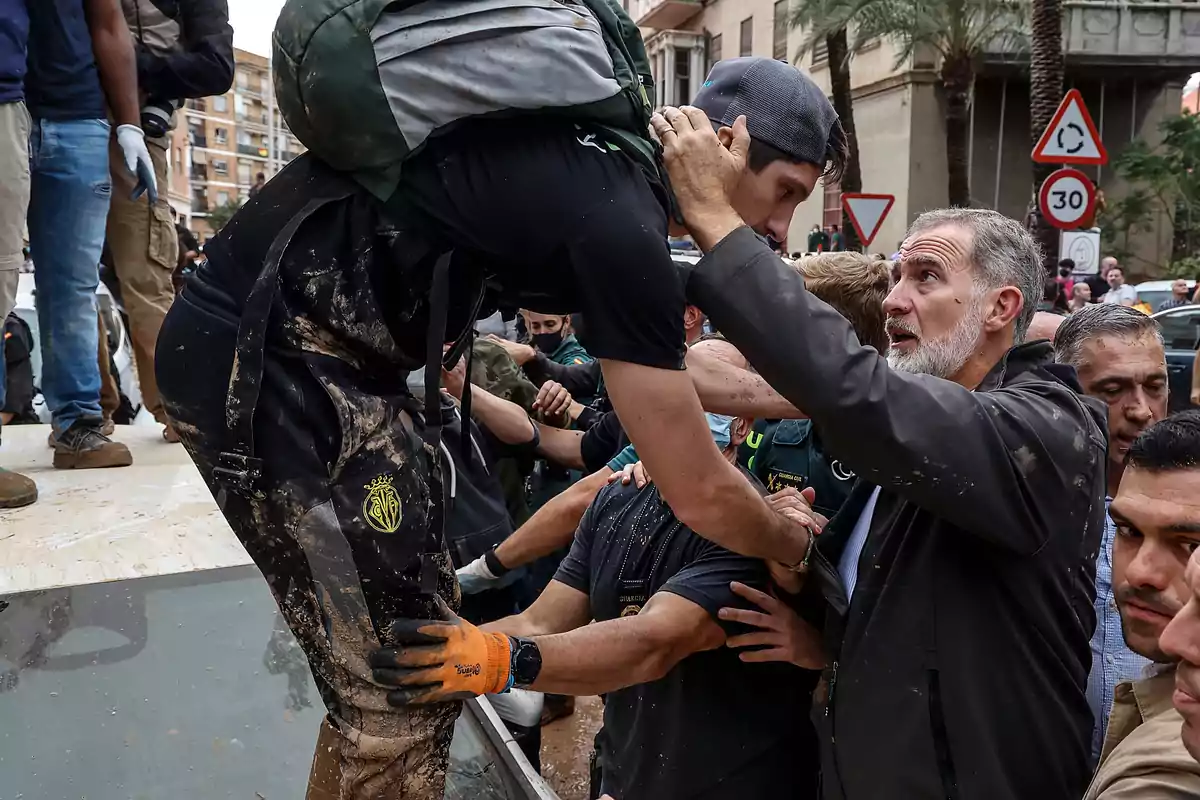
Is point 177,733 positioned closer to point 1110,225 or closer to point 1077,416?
point 1077,416

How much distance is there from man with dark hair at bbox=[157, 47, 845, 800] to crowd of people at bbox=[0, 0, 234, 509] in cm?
149

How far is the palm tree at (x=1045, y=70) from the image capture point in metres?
14.1

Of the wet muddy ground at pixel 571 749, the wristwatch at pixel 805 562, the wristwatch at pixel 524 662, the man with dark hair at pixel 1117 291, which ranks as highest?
the wristwatch at pixel 805 562

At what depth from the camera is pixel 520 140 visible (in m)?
1.48

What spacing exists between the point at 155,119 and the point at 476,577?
249 centimetres

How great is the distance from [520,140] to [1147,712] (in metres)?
1.36

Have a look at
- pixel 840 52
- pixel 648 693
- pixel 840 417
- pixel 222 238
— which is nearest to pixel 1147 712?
pixel 840 417

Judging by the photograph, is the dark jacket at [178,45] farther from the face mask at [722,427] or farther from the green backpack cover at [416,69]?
the green backpack cover at [416,69]

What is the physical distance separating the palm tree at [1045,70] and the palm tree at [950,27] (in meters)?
4.91

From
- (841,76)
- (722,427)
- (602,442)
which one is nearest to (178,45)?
(602,442)

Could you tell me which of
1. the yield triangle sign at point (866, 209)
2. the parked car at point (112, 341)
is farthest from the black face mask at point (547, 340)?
the yield triangle sign at point (866, 209)

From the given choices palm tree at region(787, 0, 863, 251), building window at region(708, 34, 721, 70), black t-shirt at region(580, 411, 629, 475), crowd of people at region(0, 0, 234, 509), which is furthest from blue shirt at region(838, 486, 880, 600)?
building window at region(708, 34, 721, 70)

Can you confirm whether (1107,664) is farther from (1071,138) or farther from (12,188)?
(1071,138)

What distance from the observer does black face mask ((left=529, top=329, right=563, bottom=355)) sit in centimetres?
534
